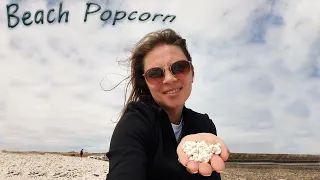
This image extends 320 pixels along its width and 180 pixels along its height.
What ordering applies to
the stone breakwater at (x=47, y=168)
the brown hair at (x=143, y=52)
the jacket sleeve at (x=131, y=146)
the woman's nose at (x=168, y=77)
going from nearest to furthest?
the jacket sleeve at (x=131, y=146)
the woman's nose at (x=168, y=77)
the brown hair at (x=143, y=52)
the stone breakwater at (x=47, y=168)

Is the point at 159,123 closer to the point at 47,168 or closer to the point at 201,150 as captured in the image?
the point at 201,150

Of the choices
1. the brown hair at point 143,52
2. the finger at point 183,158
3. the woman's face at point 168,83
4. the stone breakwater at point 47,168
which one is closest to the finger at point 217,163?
the finger at point 183,158

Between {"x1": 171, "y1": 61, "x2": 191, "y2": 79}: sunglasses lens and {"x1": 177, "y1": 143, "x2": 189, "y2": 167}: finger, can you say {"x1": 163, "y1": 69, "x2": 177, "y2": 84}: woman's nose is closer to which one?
{"x1": 171, "y1": 61, "x2": 191, "y2": 79}: sunglasses lens

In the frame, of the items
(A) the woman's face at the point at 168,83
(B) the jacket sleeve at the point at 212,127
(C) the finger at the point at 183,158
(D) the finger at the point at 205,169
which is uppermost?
(A) the woman's face at the point at 168,83

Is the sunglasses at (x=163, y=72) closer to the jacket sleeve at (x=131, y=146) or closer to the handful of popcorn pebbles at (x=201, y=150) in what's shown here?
the jacket sleeve at (x=131, y=146)

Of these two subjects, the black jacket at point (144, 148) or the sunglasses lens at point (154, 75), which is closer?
the black jacket at point (144, 148)
